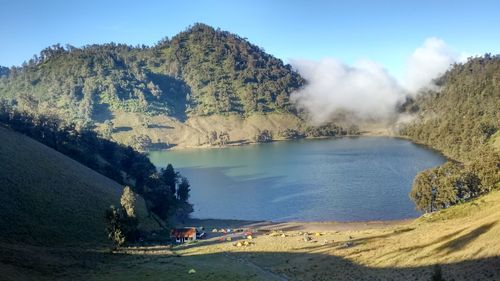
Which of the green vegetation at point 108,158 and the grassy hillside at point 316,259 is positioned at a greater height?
the green vegetation at point 108,158

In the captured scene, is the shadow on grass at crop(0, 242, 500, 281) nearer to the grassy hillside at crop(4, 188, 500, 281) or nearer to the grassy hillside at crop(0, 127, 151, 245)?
the grassy hillside at crop(4, 188, 500, 281)

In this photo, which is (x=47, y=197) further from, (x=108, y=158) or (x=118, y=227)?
(x=108, y=158)

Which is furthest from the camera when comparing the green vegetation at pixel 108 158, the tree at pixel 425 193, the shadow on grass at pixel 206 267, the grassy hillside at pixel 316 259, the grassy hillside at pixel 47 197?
the green vegetation at pixel 108 158

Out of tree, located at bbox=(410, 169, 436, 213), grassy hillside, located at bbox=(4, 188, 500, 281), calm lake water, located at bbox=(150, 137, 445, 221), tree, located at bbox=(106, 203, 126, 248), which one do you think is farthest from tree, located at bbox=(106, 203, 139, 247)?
tree, located at bbox=(410, 169, 436, 213)

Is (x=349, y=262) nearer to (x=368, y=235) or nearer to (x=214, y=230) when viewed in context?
(x=368, y=235)

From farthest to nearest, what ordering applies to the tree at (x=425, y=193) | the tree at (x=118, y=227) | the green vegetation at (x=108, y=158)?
the green vegetation at (x=108, y=158)
the tree at (x=425, y=193)
the tree at (x=118, y=227)

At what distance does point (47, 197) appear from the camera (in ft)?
278

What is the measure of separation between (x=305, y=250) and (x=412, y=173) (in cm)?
10859

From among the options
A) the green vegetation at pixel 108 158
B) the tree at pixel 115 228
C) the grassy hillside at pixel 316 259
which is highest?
the green vegetation at pixel 108 158

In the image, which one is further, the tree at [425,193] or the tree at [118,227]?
the tree at [425,193]

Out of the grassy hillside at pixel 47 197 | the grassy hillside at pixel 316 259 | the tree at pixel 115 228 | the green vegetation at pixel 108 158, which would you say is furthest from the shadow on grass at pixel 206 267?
the green vegetation at pixel 108 158

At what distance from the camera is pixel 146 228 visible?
95.9 metres

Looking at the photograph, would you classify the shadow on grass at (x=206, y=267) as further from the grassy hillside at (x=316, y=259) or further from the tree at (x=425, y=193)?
the tree at (x=425, y=193)

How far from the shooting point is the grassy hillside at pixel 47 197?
71.2 meters
